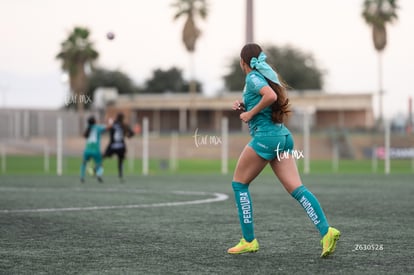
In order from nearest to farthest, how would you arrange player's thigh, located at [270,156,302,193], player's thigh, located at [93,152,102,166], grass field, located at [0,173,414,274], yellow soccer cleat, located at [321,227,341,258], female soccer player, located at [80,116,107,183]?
grass field, located at [0,173,414,274] < yellow soccer cleat, located at [321,227,341,258] < player's thigh, located at [270,156,302,193] < female soccer player, located at [80,116,107,183] < player's thigh, located at [93,152,102,166]

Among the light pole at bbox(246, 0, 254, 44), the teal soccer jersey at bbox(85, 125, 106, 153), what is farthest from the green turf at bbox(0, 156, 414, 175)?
the light pole at bbox(246, 0, 254, 44)

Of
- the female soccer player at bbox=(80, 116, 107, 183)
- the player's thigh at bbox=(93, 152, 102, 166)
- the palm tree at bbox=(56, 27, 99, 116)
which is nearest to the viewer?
the female soccer player at bbox=(80, 116, 107, 183)

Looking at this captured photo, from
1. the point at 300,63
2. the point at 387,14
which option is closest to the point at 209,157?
the point at 387,14

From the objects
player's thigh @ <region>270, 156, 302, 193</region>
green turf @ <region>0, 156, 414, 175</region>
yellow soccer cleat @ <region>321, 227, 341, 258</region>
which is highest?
player's thigh @ <region>270, 156, 302, 193</region>

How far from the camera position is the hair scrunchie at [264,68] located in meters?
8.21

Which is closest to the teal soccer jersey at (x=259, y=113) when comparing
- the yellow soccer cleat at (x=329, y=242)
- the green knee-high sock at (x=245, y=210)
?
the green knee-high sock at (x=245, y=210)

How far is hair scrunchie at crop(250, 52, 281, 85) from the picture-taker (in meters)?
8.21

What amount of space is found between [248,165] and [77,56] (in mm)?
34990

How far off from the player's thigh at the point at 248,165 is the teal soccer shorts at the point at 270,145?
74 millimetres

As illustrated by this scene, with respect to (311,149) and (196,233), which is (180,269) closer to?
(196,233)

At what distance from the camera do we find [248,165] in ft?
27.6

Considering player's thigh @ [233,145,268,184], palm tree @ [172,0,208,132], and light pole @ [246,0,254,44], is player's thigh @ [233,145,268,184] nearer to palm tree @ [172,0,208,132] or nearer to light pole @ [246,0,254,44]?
light pole @ [246,0,254,44]

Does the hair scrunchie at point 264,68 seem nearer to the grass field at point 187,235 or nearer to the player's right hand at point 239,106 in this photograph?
the player's right hand at point 239,106

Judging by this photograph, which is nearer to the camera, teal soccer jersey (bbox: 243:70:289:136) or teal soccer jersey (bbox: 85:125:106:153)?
teal soccer jersey (bbox: 243:70:289:136)
